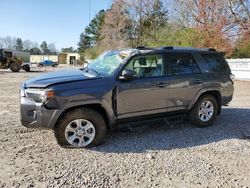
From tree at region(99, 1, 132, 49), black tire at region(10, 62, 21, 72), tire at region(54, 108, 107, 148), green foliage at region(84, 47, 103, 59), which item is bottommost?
tire at region(54, 108, 107, 148)

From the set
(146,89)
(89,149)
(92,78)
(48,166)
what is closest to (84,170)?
(48,166)

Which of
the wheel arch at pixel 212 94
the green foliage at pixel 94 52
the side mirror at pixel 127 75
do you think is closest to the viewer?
the side mirror at pixel 127 75

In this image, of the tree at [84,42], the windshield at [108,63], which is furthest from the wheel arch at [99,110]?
the tree at [84,42]

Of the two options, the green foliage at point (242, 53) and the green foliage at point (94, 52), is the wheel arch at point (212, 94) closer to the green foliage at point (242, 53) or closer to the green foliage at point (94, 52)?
the green foliage at point (242, 53)

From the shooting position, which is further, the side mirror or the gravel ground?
the side mirror

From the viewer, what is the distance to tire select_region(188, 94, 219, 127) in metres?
6.56

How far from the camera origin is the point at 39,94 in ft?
15.8

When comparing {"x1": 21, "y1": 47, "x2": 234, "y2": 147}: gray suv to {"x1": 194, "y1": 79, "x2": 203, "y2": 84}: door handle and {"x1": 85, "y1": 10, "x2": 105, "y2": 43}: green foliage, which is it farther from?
{"x1": 85, "y1": 10, "x2": 105, "y2": 43}: green foliage

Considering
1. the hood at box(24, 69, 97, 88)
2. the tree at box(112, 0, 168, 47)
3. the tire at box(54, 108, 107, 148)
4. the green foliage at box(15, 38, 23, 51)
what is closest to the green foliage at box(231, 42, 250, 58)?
the tree at box(112, 0, 168, 47)

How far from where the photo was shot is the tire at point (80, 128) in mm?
4969

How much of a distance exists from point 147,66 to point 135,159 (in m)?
2.04

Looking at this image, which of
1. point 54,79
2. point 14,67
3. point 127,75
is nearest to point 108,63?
point 127,75

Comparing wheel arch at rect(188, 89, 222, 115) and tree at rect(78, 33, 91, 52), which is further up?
tree at rect(78, 33, 91, 52)

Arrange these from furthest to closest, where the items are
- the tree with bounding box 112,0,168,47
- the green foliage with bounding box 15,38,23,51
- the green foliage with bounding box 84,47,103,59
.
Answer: the green foliage with bounding box 15,38,23,51
the green foliage with bounding box 84,47,103,59
the tree with bounding box 112,0,168,47
